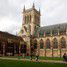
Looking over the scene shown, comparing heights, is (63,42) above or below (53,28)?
below

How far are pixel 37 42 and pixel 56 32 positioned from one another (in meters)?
8.97

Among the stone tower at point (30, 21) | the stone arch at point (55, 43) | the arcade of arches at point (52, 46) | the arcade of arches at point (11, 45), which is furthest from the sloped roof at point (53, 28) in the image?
the arcade of arches at point (11, 45)

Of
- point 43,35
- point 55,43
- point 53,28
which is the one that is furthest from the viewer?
point 43,35

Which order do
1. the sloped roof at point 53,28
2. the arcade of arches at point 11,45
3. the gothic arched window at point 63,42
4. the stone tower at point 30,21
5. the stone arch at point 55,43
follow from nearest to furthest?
1. the arcade of arches at point 11,45
2. the gothic arched window at point 63,42
3. the stone arch at point 55,43
4. the sloped roof at point 53,28
5. the stone tower at point 30,21

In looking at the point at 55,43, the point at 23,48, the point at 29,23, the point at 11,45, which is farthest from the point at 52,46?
the point at 29,23

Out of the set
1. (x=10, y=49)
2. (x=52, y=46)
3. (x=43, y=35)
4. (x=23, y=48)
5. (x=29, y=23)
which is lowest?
(x=10, y=49)

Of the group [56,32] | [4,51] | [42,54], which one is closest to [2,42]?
[4,51]

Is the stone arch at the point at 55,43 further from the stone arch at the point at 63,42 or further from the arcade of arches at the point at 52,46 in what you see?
the stone arch at the point at 63,42

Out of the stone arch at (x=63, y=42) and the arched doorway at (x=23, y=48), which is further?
the arched doorway at (x=23, y=48)

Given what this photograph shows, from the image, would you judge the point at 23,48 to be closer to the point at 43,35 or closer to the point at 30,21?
the point at 43,35

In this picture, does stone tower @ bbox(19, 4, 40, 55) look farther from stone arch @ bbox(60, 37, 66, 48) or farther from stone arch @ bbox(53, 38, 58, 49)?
stone arch @ bbox(60, 37, 66, 48)

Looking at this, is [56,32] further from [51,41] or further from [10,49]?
[10,49]

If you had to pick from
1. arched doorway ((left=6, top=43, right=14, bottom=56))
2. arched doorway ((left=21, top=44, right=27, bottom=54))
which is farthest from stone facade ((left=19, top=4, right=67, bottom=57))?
arched doorway ((left=6, top=43, right=14, bottom=56))

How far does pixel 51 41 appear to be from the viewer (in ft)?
214
